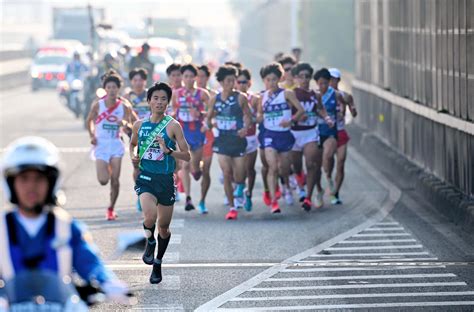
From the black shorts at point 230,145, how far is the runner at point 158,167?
4502 millimetres

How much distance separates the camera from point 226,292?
12.3 m

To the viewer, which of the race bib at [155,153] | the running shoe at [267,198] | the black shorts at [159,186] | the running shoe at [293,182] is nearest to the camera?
the black shorts at [159,186]

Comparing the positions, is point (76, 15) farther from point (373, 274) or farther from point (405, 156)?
point (373, 274)

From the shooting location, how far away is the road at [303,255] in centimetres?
1189

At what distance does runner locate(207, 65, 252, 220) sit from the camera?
17656mm

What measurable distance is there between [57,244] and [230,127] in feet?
37.3

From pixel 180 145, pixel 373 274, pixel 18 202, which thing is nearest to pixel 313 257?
pixel 373 274

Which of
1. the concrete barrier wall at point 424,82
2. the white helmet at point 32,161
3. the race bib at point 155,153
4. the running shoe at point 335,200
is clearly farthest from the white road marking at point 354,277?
the white helmet at point 32,161

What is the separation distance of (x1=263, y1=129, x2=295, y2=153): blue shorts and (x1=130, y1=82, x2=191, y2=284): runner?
492 cm

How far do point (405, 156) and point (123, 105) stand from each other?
666cm

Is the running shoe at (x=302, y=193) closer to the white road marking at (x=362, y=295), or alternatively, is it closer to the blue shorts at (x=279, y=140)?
the blue shorts at (x=279, y=140)

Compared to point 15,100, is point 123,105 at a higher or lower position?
higher

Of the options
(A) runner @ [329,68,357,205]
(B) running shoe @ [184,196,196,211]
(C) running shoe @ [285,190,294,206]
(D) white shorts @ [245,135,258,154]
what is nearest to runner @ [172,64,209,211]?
(B) running shoe @ [184,196,196,211]

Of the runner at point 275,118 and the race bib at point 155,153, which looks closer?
the race bib at point 155,153
